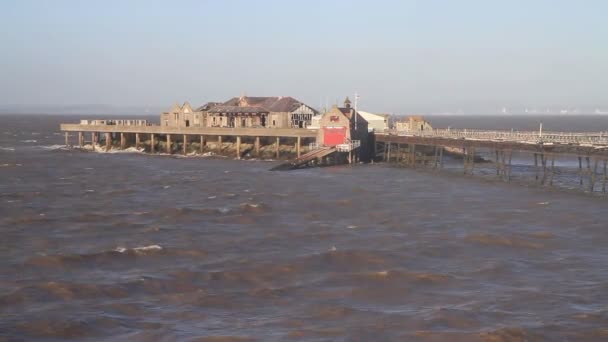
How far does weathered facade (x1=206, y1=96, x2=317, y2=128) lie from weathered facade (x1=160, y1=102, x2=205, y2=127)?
1131 millimetres

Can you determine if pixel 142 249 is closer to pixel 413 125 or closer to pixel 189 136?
pixel 189 136

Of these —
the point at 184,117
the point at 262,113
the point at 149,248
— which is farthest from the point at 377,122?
the point at 149,248

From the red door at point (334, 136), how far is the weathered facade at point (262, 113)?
14.2 metres

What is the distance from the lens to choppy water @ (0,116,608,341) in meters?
22.5

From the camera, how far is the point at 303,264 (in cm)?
2964

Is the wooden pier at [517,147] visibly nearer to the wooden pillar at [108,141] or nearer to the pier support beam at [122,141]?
the pier support beam at [122,141]

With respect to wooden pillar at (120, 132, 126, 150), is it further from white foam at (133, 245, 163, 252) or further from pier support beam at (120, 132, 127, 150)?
white foam at (133, 245, 163, 252)

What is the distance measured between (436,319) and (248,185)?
3356 cm

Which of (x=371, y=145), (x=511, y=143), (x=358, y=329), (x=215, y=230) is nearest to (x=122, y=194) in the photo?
(x=215, y=230)

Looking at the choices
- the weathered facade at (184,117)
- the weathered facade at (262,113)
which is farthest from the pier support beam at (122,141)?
the weathered facade at (262,113)

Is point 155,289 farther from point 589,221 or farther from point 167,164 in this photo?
point 167,164

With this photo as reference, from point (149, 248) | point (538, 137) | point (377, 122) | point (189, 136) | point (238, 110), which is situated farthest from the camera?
point (189, 136)

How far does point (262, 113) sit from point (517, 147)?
138 ft

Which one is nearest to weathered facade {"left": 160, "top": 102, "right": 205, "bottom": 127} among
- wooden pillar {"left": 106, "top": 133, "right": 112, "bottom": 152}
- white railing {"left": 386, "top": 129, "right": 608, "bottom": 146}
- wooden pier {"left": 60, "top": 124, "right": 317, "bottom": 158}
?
wooden pier {"left": 60, "top": 124, "right": 317, "bottom": 158}
